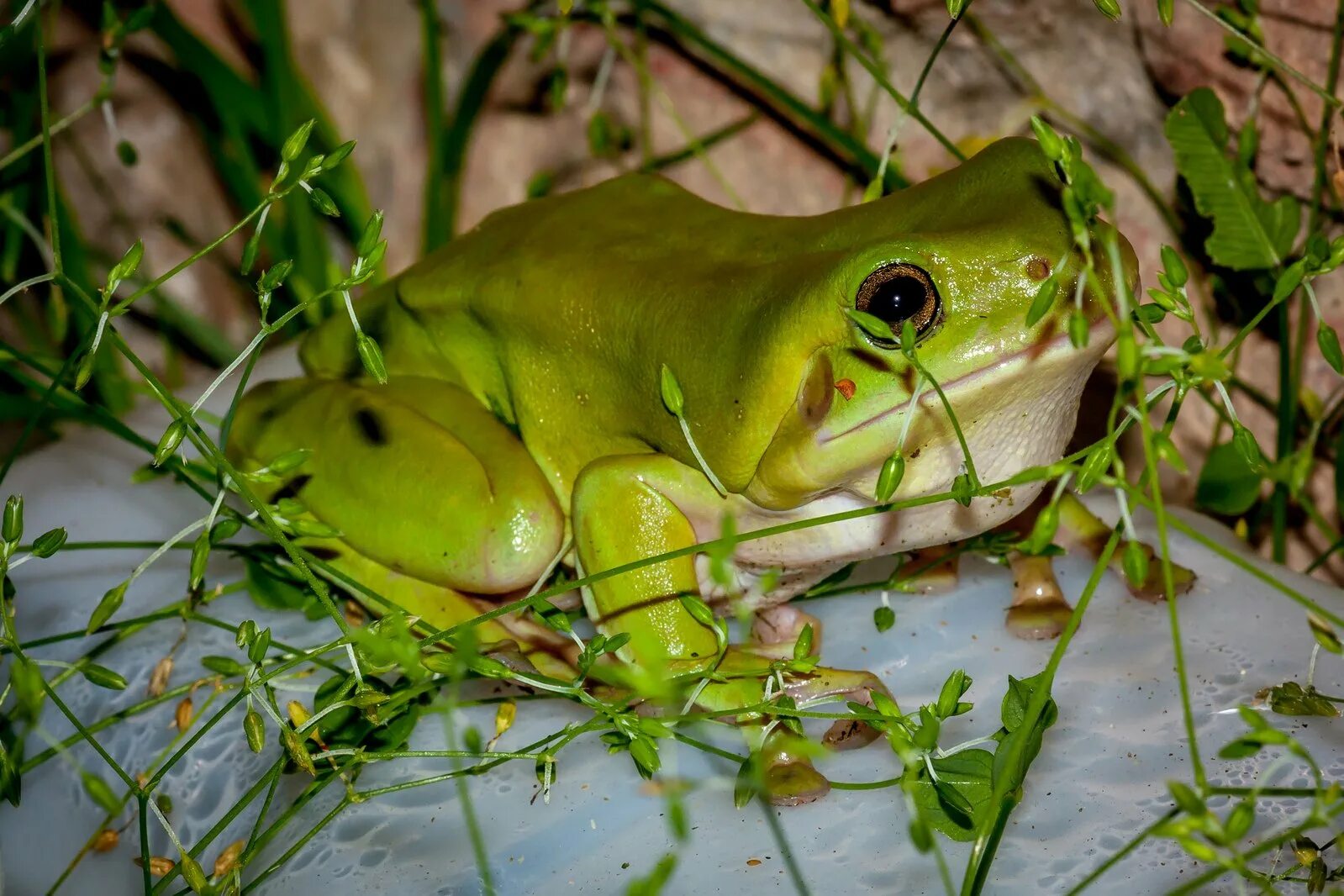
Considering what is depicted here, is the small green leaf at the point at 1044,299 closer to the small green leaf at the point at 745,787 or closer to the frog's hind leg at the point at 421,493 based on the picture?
the small green leaf at the point at 745,787

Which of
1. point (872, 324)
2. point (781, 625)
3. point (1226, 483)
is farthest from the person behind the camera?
point (1226, 483)

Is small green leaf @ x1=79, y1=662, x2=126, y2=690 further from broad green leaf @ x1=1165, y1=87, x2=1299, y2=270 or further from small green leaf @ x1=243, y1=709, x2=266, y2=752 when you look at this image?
broad green leaf @ x1=1165, y1=87, x2=1299, y2=270

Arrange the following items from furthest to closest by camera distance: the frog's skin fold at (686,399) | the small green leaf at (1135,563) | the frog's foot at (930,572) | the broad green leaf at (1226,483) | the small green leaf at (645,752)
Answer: the broad green leaf at (1226,483), the frog's foot at (930,572), the frog's skin fold at (686,399), the small green leaf at (645,752), the small green leaf at (1135,563)

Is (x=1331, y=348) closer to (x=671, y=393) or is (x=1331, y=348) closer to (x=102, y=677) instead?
(x=671, y=393)

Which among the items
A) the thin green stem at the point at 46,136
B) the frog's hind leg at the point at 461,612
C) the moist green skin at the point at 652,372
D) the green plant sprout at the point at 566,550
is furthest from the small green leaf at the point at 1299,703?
the thin green stem at the point at 46,136

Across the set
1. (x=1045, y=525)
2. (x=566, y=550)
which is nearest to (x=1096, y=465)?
(x=1045, y=525)

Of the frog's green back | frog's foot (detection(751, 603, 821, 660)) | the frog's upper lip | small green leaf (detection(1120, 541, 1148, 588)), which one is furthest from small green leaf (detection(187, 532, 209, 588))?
small green leaf (detection(1120, 541, 1148, 588))
